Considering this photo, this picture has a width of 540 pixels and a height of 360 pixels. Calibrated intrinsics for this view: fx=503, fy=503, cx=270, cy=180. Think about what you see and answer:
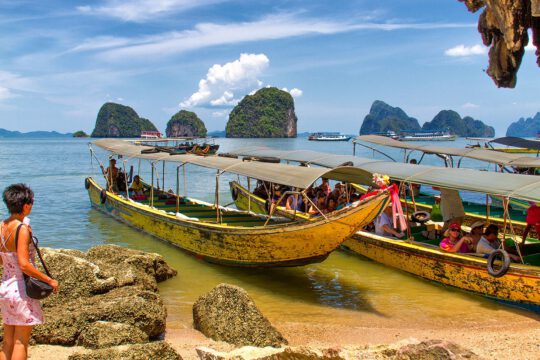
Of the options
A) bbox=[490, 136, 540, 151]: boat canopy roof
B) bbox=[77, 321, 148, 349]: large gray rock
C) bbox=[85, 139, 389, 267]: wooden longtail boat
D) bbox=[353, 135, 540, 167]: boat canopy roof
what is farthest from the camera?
bbox=[490, 136, 540, 151]: boat canopy roof

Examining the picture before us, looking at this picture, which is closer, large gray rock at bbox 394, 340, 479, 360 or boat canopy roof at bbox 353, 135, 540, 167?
large gray rock at bbox 394, 340, 479, 360

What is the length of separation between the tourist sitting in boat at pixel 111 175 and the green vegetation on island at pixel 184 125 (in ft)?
425

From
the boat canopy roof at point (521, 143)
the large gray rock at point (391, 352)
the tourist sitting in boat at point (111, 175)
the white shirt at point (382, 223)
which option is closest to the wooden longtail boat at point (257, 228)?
the white shirt at point (382, 223)

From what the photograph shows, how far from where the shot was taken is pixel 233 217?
1195 cm

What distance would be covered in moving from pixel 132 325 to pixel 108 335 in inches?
20.1

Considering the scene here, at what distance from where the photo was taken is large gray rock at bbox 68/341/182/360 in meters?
4.84

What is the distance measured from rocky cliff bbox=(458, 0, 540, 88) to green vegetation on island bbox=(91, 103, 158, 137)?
144 m

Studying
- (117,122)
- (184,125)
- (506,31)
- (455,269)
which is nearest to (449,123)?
(184,125)

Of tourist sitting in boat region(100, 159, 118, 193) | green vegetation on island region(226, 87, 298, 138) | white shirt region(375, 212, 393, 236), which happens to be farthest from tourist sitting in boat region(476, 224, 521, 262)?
green vegetation on island region(226, 87, 298, 138)

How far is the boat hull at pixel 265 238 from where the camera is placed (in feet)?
26.0

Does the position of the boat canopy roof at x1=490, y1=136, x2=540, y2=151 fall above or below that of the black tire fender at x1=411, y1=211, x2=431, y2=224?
above

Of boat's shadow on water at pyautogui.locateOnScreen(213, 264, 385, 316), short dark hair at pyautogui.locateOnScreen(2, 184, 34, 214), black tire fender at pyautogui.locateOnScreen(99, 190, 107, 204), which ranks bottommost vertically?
boat's shadow on water at pyautogui.locateOnScreen(213, 264, 385, 316)

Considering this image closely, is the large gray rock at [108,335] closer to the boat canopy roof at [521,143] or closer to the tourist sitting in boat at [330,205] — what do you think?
the tourist sitting in boat at [330,205]

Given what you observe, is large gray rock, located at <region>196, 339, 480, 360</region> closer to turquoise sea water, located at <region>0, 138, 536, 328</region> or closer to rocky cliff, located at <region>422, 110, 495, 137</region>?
turquoise sea water, located at <region>0, 138, 536, 328</region>
